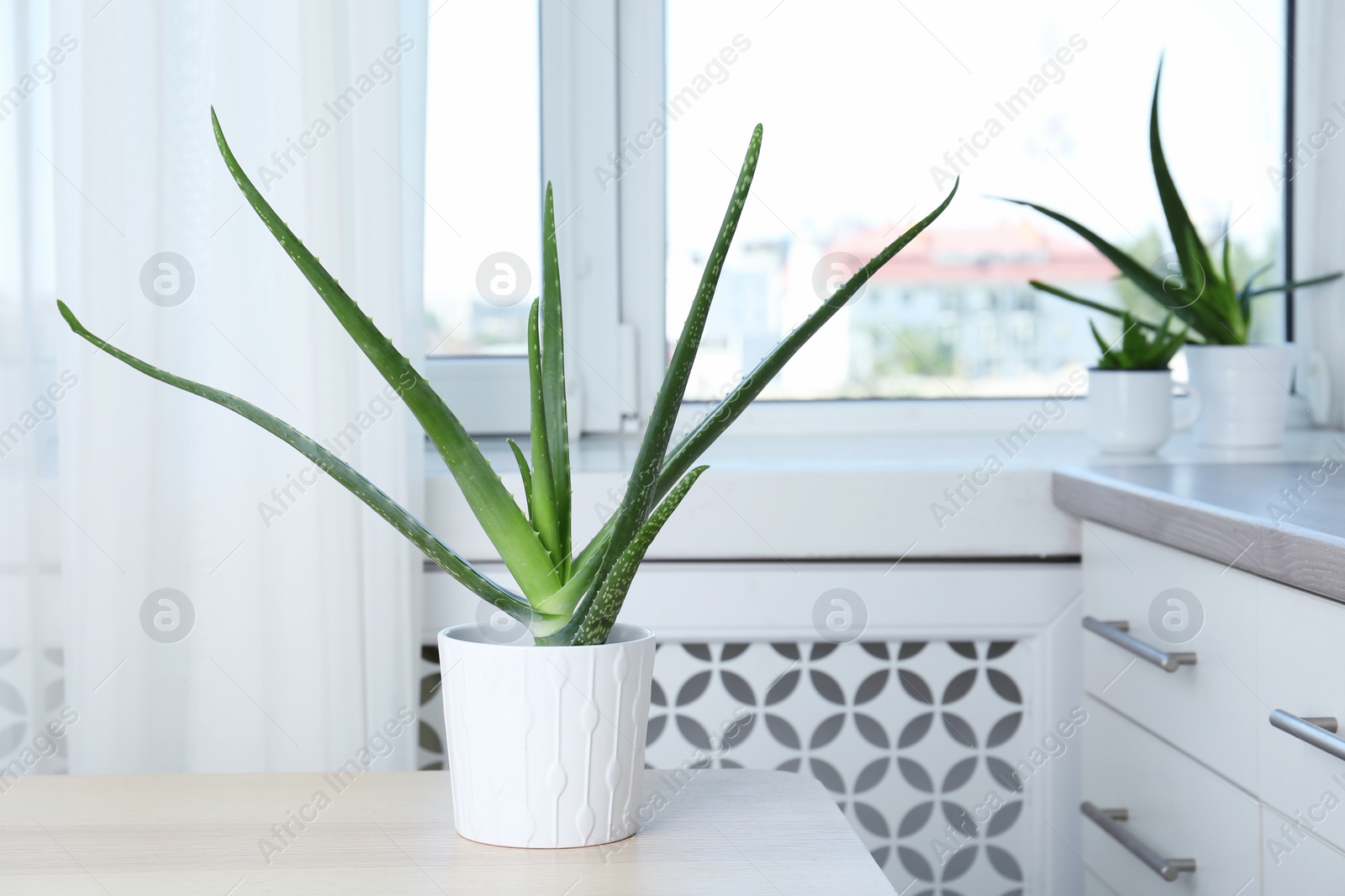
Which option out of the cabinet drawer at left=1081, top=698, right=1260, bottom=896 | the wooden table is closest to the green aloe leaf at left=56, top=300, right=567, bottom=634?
the wooden table

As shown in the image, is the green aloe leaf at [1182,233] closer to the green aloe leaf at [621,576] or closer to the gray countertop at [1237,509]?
the gray countertop at [1237,509]

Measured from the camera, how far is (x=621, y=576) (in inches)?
19.8

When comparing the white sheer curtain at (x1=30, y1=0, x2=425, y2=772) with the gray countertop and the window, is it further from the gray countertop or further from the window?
the gray countertop

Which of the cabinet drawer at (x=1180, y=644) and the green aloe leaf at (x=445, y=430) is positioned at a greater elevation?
the green aloe leaf at (x=445, y=430)

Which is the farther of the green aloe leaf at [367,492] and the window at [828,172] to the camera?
the window at [828,172]

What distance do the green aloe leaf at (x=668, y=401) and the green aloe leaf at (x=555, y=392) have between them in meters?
0.05

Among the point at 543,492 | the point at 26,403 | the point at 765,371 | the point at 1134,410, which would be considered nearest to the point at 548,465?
the point at 543,492

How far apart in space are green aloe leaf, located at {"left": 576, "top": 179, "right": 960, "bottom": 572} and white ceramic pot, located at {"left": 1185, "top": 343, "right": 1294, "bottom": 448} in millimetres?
761

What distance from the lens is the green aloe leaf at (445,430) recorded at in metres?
0.49

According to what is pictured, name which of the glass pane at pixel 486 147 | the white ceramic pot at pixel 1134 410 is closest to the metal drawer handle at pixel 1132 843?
the white ceramic pot at pixel 1134 410

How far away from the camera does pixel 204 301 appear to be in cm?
92

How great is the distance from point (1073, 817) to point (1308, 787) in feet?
1.48

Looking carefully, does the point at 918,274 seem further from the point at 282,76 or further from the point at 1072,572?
the point at 282,76

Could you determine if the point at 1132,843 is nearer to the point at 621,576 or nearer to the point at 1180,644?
the point at 1180,644
